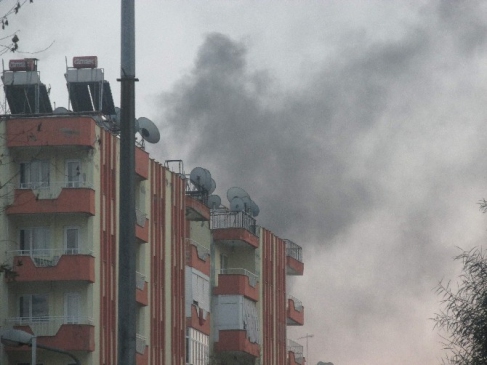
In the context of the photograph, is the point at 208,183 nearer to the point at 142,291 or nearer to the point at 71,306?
the point at 142,291

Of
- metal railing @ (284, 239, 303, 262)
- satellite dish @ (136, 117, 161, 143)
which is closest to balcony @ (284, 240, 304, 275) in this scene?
metal railing @ (284, 239, 303, 262)

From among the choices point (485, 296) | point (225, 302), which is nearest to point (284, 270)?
point (225, 302)

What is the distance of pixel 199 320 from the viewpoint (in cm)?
7925

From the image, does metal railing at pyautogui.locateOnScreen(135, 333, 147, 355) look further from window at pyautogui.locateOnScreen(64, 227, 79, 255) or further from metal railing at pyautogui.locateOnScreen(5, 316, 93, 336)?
window at pyautogui.locateOnScreen(64, 227, 79, 255)

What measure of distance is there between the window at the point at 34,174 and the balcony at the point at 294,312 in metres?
Answer: 35.6

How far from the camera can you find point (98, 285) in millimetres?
64000

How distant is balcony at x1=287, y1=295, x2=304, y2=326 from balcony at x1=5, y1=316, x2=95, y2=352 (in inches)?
1397

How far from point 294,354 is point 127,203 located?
81137 mm

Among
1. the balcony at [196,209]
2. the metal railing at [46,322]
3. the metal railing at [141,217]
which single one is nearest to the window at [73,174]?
the metal railing at [141,217]

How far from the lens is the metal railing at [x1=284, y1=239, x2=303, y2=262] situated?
99787 millimetres

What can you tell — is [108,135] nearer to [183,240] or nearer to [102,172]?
[102,172]

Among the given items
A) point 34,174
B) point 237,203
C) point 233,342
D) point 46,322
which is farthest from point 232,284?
point 46,322

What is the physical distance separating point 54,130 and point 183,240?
50.3 ft

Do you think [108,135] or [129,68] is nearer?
[129,68]
